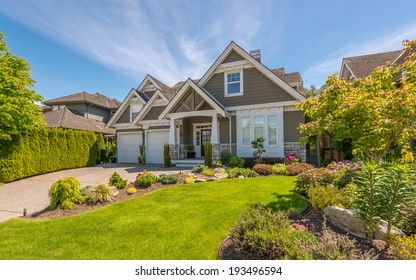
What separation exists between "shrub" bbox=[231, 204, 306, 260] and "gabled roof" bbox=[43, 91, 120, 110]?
27595 mm

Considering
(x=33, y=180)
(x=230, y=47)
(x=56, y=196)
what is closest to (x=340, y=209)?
(x=56, y=196)

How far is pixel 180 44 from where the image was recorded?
36.5 ft

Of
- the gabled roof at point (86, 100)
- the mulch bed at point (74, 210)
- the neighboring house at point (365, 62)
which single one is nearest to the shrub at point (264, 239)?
the mulch bed at point (74, 210)

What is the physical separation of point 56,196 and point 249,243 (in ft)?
20.8

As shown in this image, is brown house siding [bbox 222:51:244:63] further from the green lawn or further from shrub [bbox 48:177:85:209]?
shrub [bbox 48:177:85:209]

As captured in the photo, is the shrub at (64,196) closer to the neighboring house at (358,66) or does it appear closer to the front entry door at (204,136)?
the front entry door at (204,136)

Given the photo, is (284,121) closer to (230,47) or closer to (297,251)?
(230,47)

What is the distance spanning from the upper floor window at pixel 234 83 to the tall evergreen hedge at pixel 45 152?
11.6 m

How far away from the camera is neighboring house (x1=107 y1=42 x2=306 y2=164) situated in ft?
41.8

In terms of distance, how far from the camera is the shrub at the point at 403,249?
276cm

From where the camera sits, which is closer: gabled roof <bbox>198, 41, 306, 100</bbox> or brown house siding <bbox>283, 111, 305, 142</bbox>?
gabled roof <bbox>198, 41, 306, 100</bbox>

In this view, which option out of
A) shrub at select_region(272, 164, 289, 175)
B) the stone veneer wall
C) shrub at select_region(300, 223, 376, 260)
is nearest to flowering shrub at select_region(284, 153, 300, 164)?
the stone veneer wall

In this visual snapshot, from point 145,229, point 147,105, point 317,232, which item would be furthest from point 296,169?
point 147,105

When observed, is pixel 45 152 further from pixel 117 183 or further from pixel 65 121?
pixel 117 183
